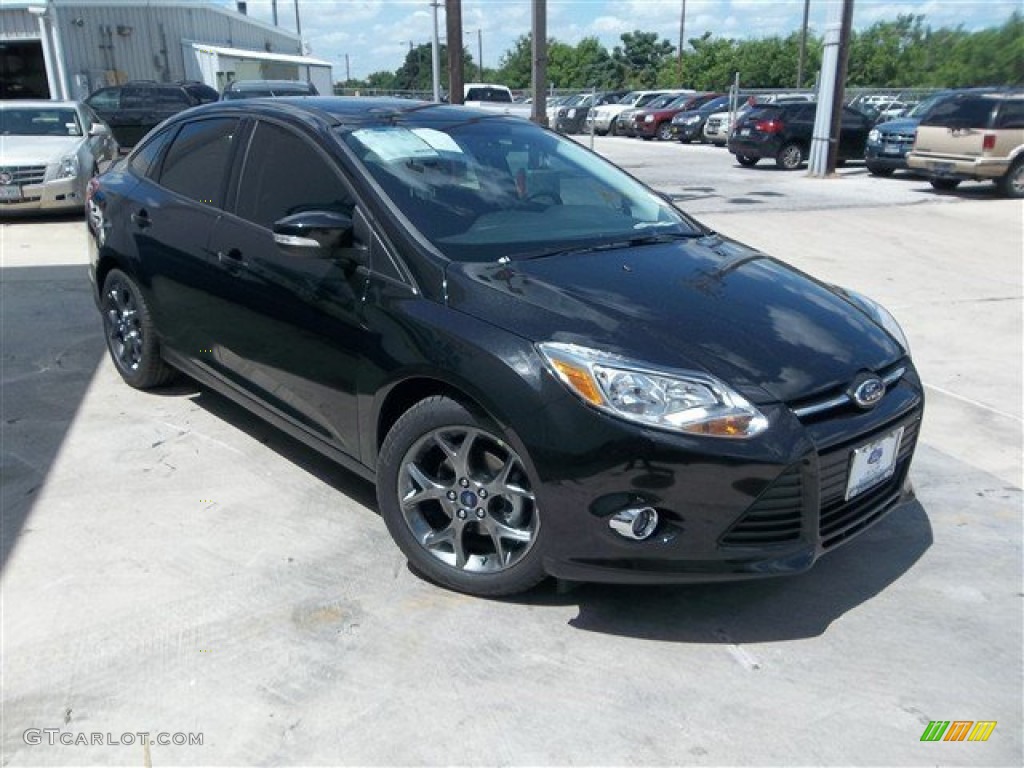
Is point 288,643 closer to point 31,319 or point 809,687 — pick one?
point 809,687

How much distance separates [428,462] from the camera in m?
3.27

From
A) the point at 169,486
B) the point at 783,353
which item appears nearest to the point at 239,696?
the point at 169,486

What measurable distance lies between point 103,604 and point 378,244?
63.6 inches

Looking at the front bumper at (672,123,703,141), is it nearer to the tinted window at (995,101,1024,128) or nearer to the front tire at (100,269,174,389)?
the tinted window at (995,101,1024,128)

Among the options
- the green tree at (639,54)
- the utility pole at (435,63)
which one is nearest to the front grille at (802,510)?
the utility pole at (435,63)

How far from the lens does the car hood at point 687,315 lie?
2.91 metres

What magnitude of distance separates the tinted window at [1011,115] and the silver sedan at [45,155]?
13231mm

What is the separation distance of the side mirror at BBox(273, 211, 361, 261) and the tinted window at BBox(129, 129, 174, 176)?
6.37 ft

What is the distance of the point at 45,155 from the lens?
441 inches

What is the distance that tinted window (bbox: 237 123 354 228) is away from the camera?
3662mm

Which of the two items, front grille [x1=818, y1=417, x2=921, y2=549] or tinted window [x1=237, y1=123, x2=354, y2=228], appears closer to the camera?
front grille [x1=818, y1=417, x2=921, y2=549]

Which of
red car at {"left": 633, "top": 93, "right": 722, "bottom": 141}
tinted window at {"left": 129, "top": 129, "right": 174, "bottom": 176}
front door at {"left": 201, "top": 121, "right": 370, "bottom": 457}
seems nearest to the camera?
front door at {"left": 201, "top": 121, "right": 370, "bottom": 457}

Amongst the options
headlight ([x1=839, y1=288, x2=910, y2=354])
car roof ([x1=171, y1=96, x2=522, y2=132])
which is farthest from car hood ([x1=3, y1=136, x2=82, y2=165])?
headlight ([x1=839, y1=288, x2=910, y2=354])

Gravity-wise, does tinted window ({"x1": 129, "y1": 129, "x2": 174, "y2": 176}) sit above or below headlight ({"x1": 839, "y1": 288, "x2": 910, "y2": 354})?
above
